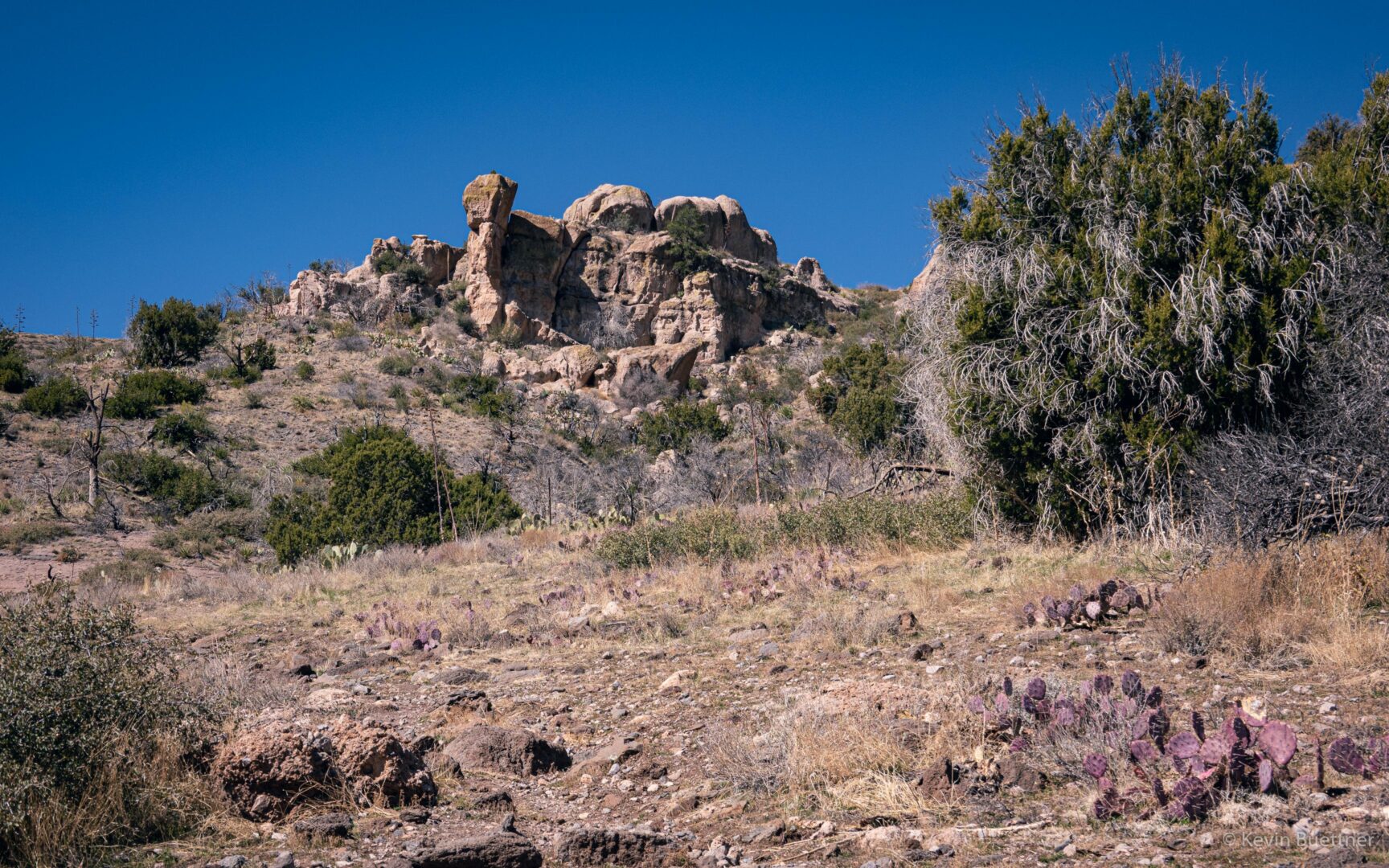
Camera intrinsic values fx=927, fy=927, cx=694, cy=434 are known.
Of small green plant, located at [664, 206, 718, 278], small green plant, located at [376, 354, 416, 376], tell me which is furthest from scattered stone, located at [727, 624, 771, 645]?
small green plant, located at [664, 206, 718, 278]

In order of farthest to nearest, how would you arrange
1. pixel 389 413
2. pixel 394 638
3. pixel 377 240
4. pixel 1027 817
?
pixel 377 240, pixel 389 413, pixel 394 638, pixel 1027 817

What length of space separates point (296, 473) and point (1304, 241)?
1152 inches

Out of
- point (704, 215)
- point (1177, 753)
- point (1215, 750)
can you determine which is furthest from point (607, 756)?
point (704, 215)

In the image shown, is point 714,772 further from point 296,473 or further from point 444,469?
point 296,473

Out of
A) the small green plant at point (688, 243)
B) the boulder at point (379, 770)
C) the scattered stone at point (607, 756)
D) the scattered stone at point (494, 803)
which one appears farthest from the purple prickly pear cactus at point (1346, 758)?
the small green plant at point (688, 243)

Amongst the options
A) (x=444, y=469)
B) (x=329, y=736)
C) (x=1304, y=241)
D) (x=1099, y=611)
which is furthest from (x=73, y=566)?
(x=1304, y=241)

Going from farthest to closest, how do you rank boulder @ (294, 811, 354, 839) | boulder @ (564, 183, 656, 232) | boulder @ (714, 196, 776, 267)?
boulder @ (714, 196, 776, 267) → boulder @ (564, 183, 656, 232) → boulder @ (294, 811, 354, 839)

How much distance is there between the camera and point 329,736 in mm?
4730

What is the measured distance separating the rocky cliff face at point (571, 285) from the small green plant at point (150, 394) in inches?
573

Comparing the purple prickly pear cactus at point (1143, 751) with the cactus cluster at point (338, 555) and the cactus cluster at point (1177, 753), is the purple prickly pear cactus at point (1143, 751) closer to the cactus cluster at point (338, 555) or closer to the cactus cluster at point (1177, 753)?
the cactus cluster at point (1177, 753)

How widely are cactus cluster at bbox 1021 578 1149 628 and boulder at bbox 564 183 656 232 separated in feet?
193

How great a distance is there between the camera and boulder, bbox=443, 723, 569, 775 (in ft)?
17.3

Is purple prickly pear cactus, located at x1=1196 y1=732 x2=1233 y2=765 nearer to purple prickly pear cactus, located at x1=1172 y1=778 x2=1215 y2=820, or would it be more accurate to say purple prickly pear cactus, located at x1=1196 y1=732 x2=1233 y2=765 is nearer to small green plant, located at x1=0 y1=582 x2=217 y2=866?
purple prickly pear cactus, located at x1=1172 y1=778 x2=1215 y2=820

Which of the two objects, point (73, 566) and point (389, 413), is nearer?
point (73, 566)
